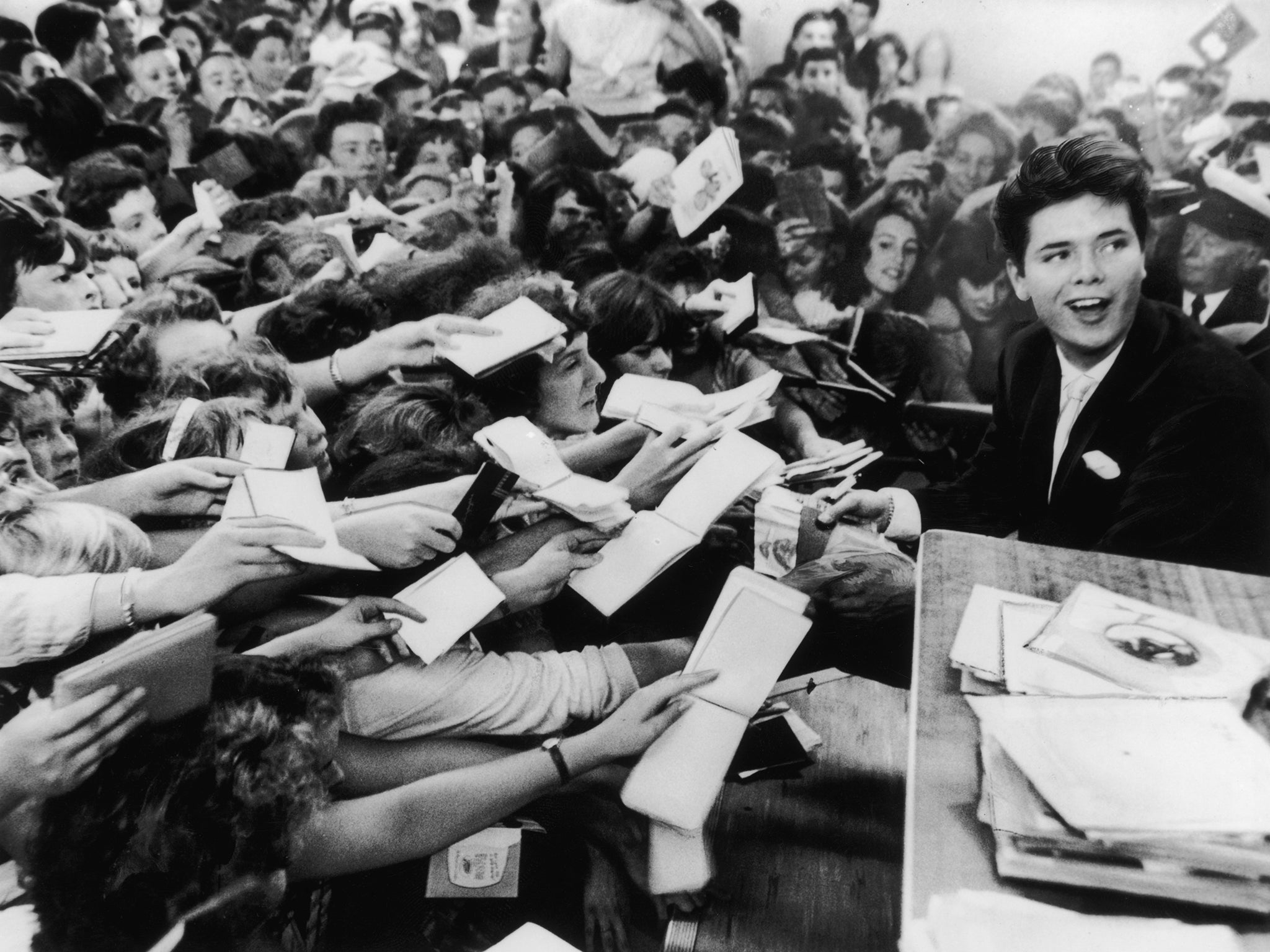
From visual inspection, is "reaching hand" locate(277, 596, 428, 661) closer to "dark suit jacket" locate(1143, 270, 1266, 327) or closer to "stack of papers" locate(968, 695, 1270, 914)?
"stack of papers" locate(968, 695, 1270, 914)

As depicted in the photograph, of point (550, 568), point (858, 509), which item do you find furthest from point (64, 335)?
point (858, 509)

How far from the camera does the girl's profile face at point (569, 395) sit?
1.84 m

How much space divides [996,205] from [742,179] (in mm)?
485

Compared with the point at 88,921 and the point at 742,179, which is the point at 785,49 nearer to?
the point at 742,179

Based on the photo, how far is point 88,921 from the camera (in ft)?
5.27

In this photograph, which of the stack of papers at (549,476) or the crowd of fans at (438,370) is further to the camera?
the stack of papers at (549,476)

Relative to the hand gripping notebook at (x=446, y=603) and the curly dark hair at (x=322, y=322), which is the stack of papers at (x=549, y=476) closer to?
the hand gripping notebook at (x=446, y=603)

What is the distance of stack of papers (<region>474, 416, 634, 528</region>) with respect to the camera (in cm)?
175

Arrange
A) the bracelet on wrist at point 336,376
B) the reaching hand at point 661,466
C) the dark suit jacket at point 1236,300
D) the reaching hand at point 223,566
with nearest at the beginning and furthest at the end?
1. the dark suit jacket at point 1236,300
2. the reaching hand at point 223,566
3. the reaching hand at point 661,466
4. the bracelet on wrist at point 336,376

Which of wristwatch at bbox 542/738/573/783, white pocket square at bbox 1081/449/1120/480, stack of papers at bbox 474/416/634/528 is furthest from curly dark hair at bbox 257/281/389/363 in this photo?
white pocket square at bbox 1081/449/1120/480

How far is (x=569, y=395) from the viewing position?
6.09ft

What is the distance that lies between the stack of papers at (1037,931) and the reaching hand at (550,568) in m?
0.90

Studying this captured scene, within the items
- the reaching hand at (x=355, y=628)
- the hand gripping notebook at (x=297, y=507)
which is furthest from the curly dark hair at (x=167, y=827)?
the hand gripping notebook at (x=297, y=507)

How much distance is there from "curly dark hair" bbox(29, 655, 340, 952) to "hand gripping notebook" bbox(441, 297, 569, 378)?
0.77 meters
